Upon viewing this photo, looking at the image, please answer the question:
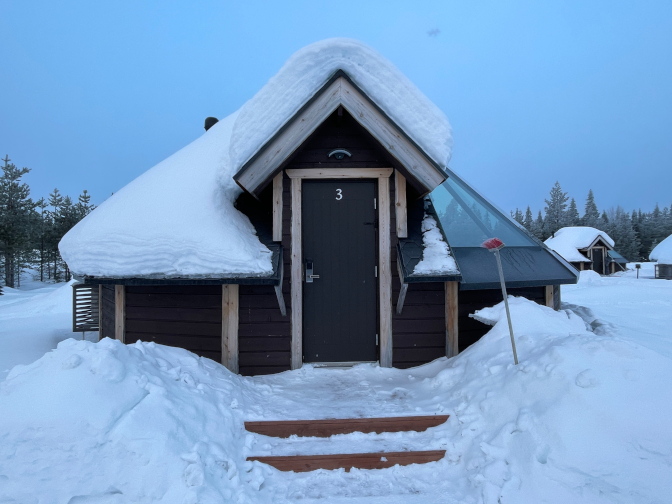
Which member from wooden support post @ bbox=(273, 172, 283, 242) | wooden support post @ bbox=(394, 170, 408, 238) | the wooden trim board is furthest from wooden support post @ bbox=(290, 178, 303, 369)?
wooden support post @ bbox=(394, 170, 408, 238)

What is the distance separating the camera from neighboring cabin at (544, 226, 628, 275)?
90.5ft

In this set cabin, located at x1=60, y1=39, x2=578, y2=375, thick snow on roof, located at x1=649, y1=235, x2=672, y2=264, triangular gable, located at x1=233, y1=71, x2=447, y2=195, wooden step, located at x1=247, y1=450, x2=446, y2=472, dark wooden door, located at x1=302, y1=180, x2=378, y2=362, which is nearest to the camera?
wooden step, located at x1=247, y1=450, x2=446, y2=472

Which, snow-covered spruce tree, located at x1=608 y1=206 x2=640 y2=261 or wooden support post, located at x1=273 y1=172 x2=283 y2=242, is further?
snow-covered spruce tree, located at x1=608 y1=206 x2=640 y2=261

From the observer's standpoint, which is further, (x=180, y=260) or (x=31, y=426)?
(x=180, y=260)

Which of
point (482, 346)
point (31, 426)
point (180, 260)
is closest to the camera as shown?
point (31, 426)

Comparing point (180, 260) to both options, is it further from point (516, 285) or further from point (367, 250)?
point (516, 285)

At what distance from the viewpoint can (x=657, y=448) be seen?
7.52 ft

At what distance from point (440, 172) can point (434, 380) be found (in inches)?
98.7

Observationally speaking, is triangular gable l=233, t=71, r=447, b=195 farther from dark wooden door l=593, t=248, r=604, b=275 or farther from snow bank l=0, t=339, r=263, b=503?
dark wooden door l=593, t=248, r=604, b=275

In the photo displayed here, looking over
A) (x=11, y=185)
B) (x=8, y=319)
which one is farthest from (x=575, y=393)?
(x=11, y=185)

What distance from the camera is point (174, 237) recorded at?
14.8ft

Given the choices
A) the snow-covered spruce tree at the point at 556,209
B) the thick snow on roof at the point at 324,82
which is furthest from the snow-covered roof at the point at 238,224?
the snow-covered spruce tree at the point at 556,209

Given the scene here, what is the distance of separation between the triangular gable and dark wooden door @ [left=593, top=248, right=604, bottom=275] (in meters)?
31.9

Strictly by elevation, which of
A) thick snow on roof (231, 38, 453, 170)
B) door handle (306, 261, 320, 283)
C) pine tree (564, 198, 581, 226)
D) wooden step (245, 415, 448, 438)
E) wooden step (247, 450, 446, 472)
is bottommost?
wooden step (247, 450, 446, 472)
